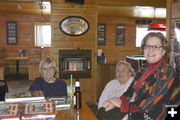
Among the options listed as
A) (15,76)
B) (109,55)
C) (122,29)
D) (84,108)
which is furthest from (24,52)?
(84,108)

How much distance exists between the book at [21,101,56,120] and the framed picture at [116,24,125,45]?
7890 millimetres

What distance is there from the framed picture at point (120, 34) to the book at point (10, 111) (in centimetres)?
795

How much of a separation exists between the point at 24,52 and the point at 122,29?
404cm

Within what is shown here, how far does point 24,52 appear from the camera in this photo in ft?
28.8

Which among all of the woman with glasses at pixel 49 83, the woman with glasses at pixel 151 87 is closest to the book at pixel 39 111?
the woman with glasses at pixel 151 87

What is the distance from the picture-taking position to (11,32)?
28.7 ft

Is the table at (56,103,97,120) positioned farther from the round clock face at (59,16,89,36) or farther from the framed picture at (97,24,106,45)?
the framed picture at (97,24,106,45)

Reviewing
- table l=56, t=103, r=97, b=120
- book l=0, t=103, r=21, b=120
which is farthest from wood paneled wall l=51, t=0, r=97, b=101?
book l=0, t=103, r=21, b=120

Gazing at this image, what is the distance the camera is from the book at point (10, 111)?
4.91 feet

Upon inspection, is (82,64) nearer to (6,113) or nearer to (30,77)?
(30,77)

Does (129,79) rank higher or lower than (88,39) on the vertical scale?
lower

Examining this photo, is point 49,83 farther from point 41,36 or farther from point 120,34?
point 120,34

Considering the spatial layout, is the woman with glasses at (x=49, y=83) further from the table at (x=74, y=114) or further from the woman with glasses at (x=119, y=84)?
the table at (x=74, y=114)

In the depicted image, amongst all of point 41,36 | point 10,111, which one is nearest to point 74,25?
point 10,111
